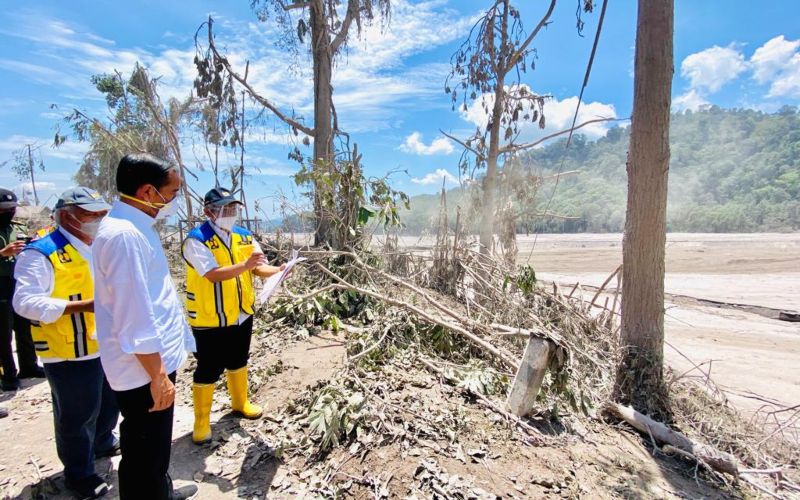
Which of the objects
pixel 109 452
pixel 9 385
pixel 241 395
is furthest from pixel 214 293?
pixel 9 385

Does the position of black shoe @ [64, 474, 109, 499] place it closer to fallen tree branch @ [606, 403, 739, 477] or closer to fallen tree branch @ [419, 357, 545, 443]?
fallen tree branch @ [419, 357, 545, 443]

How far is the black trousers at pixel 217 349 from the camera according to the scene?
2.90 m

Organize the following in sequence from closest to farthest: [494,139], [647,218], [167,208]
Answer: [167,208]
[647,218]
[494,139]

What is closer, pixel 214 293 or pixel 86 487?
pixel 86 487

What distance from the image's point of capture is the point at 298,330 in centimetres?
519

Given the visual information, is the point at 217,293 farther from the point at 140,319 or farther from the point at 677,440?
the point at 677,440

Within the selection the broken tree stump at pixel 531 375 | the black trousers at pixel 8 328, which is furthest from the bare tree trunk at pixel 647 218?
the black trousers at pixel 8 328

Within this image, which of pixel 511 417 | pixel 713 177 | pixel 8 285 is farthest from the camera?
pixel 713 177

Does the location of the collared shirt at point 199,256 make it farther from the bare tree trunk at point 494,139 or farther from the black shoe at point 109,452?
the bare tree trunk at point 494,139

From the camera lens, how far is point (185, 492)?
2.49 m

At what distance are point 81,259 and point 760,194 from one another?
7483cm

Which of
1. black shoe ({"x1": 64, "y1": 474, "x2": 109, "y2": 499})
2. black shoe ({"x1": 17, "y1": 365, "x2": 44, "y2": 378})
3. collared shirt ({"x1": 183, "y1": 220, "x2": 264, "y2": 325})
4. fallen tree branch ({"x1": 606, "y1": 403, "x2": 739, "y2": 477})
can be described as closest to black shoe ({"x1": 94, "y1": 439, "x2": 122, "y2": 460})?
black shoe ({"x1": 64, "y1": 474, "x2": 109, "y2": 499})

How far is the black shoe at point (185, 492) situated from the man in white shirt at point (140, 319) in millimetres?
578

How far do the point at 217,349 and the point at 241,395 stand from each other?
62 cm
